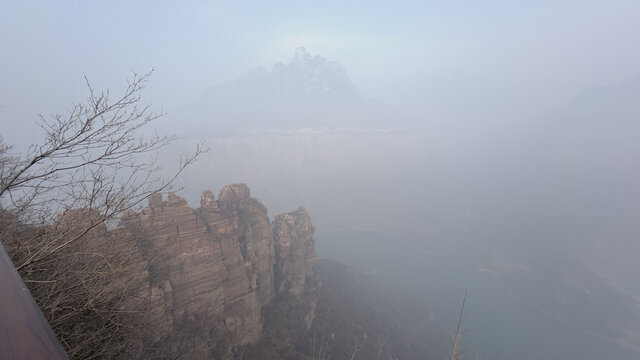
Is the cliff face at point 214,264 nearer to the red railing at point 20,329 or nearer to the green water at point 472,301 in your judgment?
the red railing at point 20,329

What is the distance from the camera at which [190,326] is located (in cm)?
1165

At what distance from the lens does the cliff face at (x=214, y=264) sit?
11266 mm

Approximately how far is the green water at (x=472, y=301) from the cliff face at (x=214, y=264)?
20331 millimetres

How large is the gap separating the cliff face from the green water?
20331 mm

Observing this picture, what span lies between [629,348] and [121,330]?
61.7 m

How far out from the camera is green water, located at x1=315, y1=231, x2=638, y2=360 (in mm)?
35438

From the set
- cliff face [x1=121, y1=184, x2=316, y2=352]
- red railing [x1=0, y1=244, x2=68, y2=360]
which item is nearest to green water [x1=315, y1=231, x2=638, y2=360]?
A: cliff face [x1=121, y1=184, x2=316, y2=352]

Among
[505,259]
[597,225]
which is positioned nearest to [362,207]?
[505,259]

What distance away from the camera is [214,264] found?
13.3 m

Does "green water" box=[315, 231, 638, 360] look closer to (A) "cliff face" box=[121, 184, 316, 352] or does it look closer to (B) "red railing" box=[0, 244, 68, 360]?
(A) "cliff face" box=[121, 184, 316, 352]

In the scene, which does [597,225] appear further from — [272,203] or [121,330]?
[121,330]

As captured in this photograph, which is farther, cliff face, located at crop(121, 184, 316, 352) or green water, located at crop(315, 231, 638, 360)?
green water, located at crop(315, 231, 638, 360)

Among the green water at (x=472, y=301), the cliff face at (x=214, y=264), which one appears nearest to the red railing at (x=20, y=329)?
the cliff face at (x=214, y=264)

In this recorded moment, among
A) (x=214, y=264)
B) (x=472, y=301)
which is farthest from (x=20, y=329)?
(x=472, y=301)
